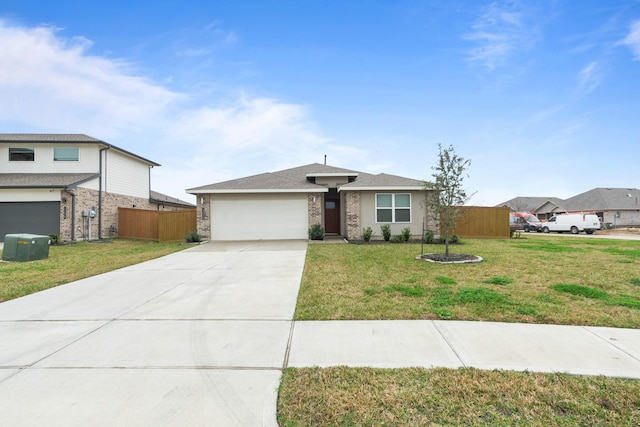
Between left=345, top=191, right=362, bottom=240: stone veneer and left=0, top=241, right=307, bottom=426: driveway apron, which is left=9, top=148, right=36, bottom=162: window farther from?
left=345, top=191, right=362, bottom=240: stone veneer

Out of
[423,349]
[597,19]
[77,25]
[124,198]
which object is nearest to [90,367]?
[423,349]

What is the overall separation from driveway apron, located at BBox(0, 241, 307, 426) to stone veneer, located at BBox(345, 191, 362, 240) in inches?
361

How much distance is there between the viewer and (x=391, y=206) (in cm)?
1579

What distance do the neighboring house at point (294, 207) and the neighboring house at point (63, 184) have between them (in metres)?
7.08

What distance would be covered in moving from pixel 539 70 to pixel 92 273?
18.2 m

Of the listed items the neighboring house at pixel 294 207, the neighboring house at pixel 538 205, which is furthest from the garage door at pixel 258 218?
the neighboring house at pixel 538 205

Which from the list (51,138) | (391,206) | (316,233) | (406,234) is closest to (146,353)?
(316,233)

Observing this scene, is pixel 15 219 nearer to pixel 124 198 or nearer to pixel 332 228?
pixel 124 198

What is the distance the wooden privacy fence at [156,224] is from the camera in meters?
17.4

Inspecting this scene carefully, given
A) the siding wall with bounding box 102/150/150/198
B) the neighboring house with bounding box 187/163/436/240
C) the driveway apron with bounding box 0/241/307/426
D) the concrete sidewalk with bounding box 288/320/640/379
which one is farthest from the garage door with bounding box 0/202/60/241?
the concrete sidewalk with bounding box 288/320/640/379

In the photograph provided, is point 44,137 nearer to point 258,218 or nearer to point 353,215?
point 258,218

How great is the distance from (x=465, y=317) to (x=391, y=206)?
11504 millimetres

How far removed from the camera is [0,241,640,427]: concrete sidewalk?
2516mm

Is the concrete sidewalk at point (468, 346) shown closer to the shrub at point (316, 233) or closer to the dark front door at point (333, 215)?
the shrub at point (316, 233)
